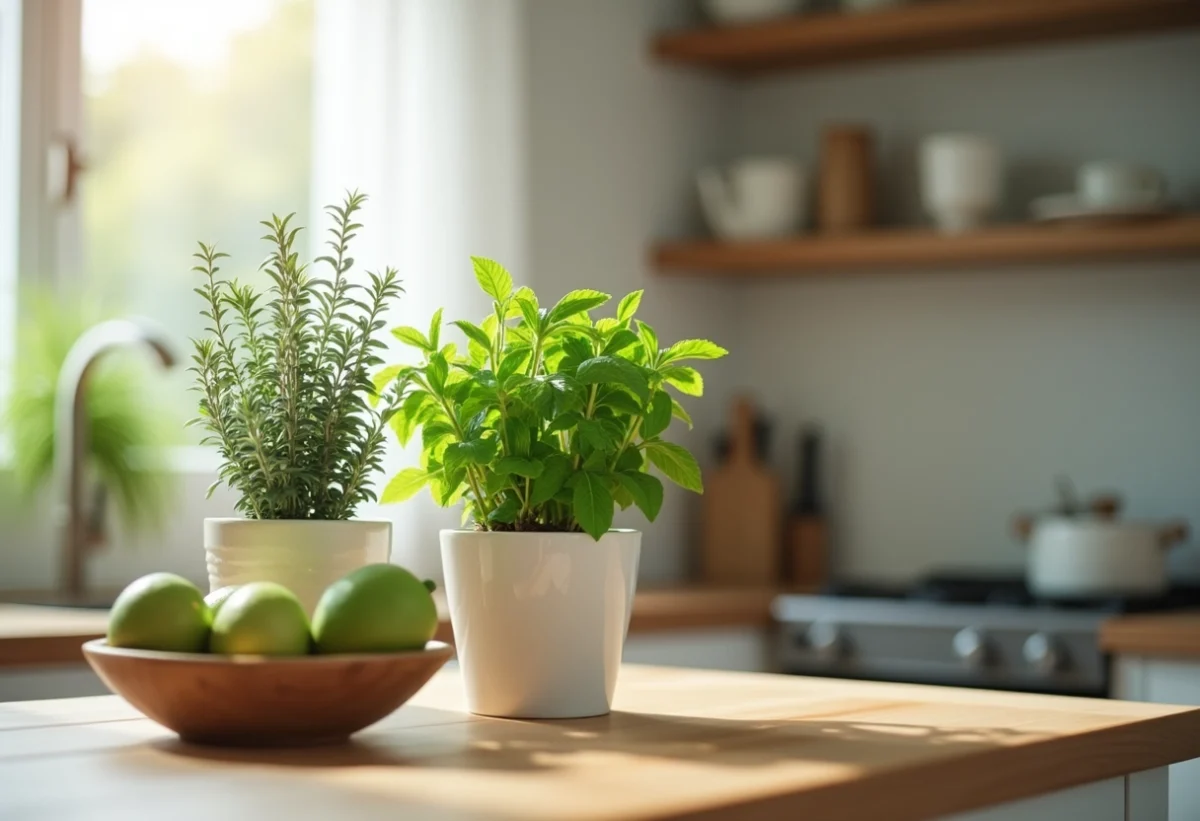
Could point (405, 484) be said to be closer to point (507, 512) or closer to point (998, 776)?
point (507, 512)

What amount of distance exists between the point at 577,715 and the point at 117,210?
2.36m

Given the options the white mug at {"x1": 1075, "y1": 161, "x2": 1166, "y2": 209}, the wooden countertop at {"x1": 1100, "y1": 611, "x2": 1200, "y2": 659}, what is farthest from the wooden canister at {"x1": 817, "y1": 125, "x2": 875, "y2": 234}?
the wooden countertop at {"x1": 1100, "y1": 611, "x2": 1200, "y2": 659}

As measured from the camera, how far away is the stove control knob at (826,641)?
3.01 metres

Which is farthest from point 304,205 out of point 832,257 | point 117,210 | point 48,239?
point 832,257

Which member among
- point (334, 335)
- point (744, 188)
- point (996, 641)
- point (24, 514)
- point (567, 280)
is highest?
point (744, 188)

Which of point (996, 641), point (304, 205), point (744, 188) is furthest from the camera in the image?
point (744, 188)

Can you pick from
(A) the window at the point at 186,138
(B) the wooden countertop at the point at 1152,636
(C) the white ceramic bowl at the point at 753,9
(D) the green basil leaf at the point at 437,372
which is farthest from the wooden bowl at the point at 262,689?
(C) the white ceramic bowl at the point at 753,9

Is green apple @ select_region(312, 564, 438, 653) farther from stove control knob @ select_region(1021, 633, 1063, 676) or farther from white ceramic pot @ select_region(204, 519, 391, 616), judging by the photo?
stove control knob @ select_region(1021, 633, 1063, 676)

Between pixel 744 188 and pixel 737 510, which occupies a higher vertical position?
pixel 744 188

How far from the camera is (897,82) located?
3.73 meters

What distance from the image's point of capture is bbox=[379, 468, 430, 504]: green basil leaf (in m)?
1.29

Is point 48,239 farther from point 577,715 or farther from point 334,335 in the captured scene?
point 577,715

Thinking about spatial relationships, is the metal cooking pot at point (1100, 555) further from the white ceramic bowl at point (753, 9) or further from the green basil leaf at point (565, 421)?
the green basil leaf at point (565, 421)

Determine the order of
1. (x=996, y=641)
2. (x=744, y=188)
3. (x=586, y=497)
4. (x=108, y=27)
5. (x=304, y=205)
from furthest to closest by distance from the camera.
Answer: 1. (x=744, y=188)
2. (x=304, y=205)
3. (x=108, y=27)
4. (x=996, y=641)
5. (x=586, y=497)
